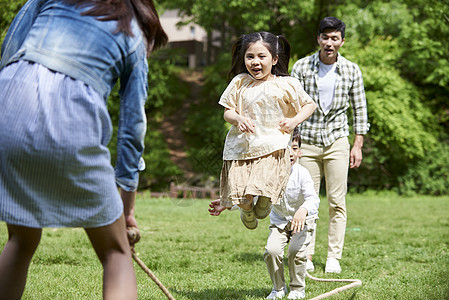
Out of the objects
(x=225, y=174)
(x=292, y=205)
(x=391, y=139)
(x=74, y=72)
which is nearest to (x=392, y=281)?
(x=292, y=205)

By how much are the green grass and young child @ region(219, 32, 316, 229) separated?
911 millimetres

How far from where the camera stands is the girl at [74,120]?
2326 millimetres

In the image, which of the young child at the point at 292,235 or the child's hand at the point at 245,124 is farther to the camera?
the young child at the point at 292,235

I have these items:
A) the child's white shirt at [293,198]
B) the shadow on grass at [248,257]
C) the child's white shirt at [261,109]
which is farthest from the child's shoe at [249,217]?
the shadow on grass at [248,257]

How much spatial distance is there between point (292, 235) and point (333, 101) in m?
1.80

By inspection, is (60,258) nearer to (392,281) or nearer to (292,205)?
(292,205)

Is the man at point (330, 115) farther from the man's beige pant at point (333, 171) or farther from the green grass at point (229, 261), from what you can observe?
the green grass at point (229, 261)

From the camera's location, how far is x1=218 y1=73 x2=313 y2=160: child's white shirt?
4087 millimetres

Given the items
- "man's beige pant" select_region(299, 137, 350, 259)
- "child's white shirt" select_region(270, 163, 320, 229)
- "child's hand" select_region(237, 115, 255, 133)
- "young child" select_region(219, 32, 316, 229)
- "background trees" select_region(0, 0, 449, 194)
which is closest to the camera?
"child's hand" select_region(237, 115, 255, 133)

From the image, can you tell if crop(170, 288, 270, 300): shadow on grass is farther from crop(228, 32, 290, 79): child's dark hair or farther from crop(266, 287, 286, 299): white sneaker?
crop(228, 32, 290, 79): child's dark hair

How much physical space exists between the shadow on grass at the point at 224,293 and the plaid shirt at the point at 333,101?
179 cm

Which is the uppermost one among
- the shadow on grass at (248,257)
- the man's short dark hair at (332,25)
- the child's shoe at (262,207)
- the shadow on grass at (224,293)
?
the man's short dark hair at (332,25)

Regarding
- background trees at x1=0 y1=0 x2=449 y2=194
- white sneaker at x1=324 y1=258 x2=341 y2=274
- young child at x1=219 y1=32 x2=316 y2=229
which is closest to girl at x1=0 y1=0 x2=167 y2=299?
young child at x1=219 y1=32 x2=316 y2=229

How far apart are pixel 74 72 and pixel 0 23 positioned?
9.40m
